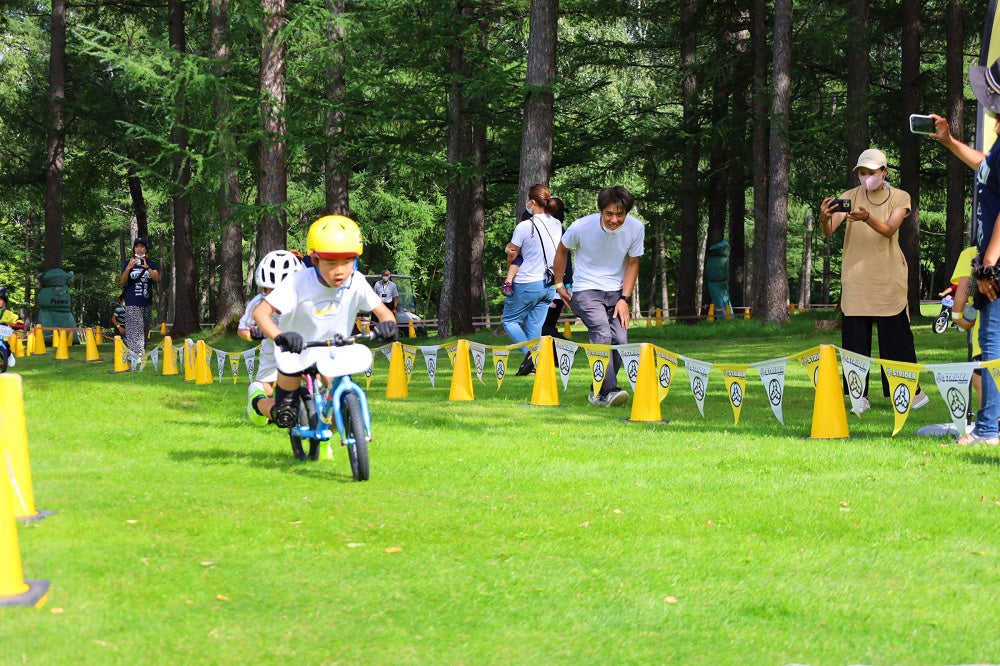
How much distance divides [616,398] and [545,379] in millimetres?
786

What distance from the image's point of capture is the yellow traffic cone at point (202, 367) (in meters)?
16.6

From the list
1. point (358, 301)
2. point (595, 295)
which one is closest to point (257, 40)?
point (595, 295)

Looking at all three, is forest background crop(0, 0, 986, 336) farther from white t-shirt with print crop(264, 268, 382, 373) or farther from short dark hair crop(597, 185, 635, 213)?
white t-shirt with print crop(264, 268, 382, 373)

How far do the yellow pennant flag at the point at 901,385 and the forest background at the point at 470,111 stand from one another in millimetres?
10918

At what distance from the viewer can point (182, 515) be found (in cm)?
657

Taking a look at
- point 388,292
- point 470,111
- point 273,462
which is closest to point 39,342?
point 388,292

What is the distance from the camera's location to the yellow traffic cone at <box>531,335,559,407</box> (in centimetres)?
1218

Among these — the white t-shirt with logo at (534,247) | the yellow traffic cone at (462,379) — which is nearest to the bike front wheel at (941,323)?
the white t-shirt with logo at (534,247)

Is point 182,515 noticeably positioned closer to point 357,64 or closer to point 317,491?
point 317,491

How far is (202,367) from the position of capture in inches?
657

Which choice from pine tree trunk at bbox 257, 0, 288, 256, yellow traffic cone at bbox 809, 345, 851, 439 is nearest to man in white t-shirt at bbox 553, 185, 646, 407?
yellow traffic cone at bbox 809, 345, 851, 439

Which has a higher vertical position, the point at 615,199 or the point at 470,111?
the point at 470,111

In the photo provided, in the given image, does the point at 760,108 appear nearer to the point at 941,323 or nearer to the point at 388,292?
the point at 388,292

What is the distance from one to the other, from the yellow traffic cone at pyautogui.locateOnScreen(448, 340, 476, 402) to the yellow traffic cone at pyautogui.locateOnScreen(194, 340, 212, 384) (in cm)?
498
